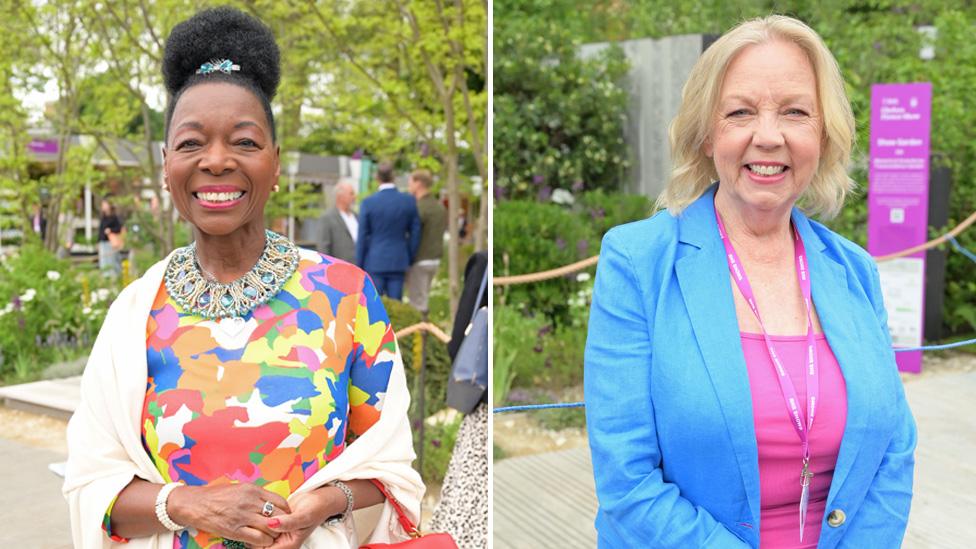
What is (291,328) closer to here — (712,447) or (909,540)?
(712,447)

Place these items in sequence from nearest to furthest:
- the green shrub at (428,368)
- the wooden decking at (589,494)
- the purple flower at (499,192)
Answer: the wooden decking at (589,494)
the green shrub at (428,368)
the purple flower at (499,192)

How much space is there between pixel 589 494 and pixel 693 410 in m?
3.72

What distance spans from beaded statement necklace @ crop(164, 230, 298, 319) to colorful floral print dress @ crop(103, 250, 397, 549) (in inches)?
0.7

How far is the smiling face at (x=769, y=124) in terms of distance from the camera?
2105mm

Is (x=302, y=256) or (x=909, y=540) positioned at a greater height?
(x=302, y=256)

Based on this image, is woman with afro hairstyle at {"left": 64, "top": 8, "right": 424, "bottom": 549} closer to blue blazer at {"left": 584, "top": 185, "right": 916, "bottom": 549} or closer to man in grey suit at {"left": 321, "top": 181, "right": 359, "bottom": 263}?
blue blazer at {"left": 584, "top": 185, "right": 916, "bottom": 549}

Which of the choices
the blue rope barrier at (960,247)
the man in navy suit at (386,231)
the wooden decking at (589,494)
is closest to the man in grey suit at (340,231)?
the man in navy suit at (386,231)

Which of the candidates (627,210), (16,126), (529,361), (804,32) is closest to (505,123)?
(627,210)

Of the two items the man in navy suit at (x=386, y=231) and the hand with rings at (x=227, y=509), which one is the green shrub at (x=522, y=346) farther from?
the hand with rings at (x=227, y=509)

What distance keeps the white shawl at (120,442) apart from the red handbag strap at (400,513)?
24 mm

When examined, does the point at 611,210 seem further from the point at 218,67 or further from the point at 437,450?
the point at 218,67

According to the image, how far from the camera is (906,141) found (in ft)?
26.2

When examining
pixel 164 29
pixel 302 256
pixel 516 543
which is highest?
pixel 164 29

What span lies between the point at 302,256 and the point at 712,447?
3.21 ft
